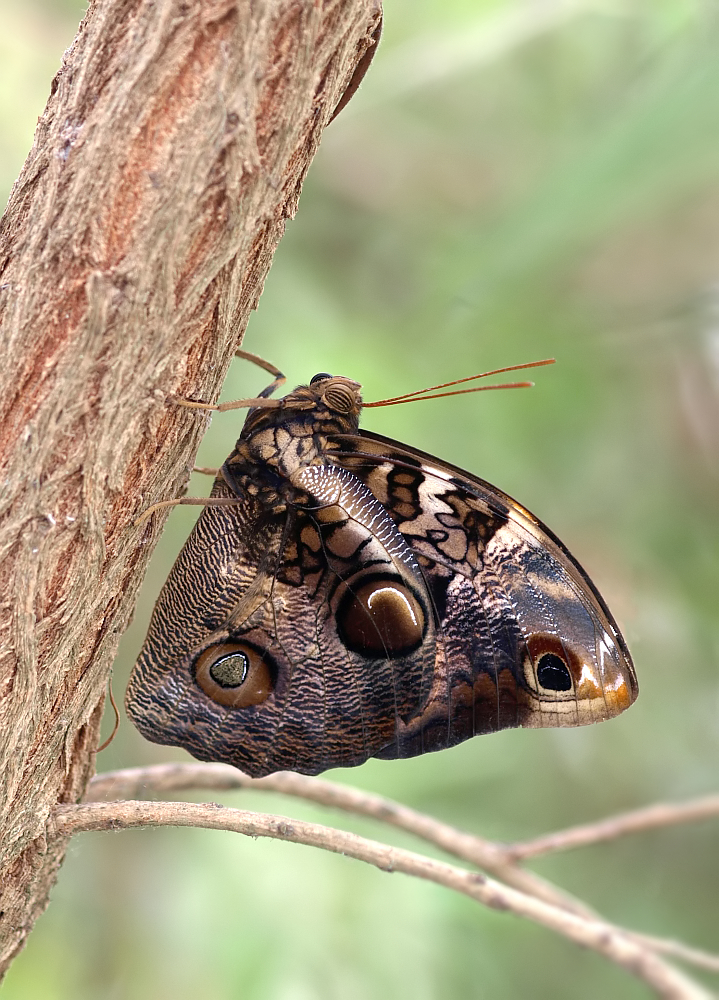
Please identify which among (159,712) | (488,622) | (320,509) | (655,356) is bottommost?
(159,712)

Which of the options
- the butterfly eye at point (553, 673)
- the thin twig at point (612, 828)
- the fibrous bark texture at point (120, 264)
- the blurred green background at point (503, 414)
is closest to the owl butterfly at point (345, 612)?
the butterfly eye at point (553, 673)

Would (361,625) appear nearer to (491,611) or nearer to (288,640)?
(288,640)

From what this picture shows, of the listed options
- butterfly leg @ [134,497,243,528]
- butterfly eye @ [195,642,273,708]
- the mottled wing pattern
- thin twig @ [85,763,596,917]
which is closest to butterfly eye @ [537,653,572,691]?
the mottled wing pattern

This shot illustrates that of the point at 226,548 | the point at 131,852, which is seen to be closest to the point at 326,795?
the point at 226,548

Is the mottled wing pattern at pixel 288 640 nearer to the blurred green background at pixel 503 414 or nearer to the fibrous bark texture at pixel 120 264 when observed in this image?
the fibrous bark texture at pixel 120 264

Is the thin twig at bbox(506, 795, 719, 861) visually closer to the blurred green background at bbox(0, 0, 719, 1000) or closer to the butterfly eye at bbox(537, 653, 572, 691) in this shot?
the butterfly eye at bbox(537, 653, 572, 691)

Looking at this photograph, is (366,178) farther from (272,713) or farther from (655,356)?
(272,713)
